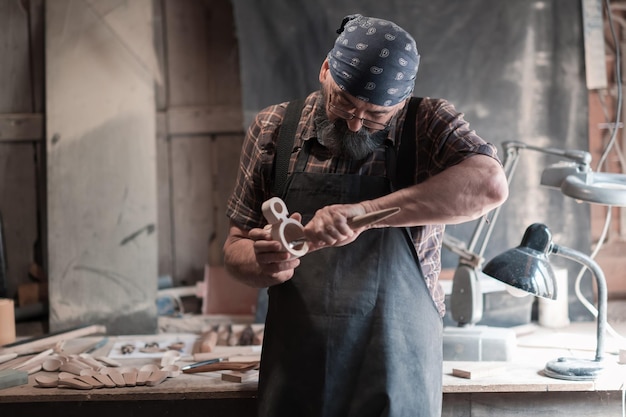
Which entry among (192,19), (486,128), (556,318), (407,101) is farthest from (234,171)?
(407,101)

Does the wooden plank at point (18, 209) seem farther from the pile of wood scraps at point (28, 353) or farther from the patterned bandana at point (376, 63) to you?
the patterned bandana at point (376, 63)

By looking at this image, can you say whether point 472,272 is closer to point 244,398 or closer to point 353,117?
point 244,398

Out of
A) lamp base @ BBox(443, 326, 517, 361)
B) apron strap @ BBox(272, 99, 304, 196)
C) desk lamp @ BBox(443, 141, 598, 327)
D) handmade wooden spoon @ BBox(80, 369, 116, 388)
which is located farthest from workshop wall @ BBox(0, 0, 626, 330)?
apron strap @ BBox(272, 99, 304, 196)

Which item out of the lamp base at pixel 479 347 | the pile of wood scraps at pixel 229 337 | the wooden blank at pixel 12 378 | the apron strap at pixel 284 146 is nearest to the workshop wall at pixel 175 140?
the pile of wood scraps at pixel 229 337

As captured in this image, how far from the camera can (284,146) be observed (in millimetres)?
2811

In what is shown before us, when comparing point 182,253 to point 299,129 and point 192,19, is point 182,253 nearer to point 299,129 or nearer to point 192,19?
point 192,19

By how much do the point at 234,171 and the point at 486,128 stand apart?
1547 mm

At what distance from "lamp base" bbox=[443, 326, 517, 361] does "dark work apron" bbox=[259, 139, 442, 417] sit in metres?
0.89

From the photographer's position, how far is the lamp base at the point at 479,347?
141 inches

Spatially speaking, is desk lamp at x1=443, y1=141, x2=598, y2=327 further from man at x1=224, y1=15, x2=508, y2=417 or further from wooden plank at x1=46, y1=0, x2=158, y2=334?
wooden plank at x1=46, y1=0, x2=158, y2=334

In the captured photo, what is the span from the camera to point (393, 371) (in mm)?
2600

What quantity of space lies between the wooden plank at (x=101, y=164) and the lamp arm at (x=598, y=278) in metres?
2.18

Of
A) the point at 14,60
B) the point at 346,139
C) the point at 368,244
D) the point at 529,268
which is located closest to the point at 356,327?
the point at 368,244

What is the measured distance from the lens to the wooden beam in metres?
4.96
